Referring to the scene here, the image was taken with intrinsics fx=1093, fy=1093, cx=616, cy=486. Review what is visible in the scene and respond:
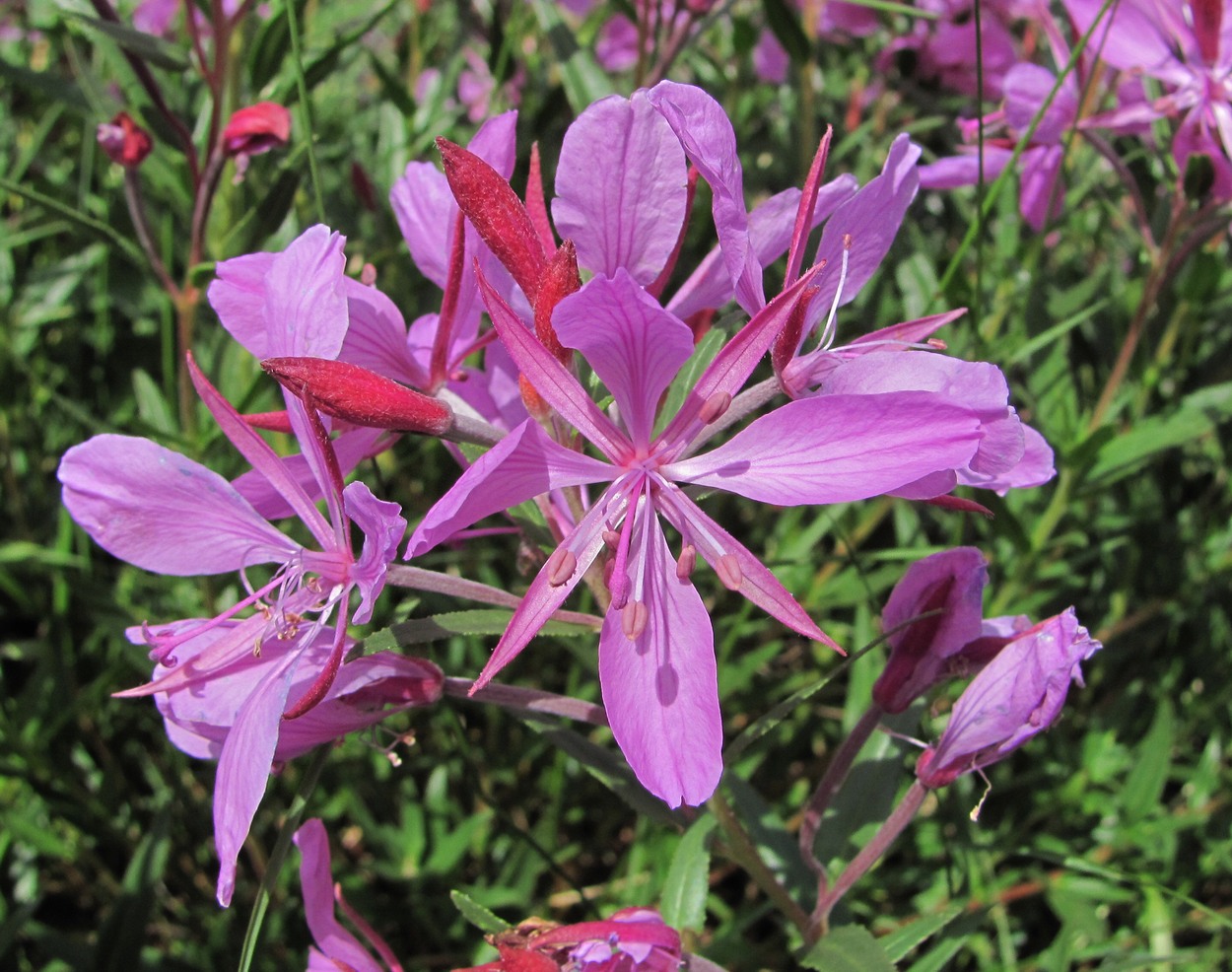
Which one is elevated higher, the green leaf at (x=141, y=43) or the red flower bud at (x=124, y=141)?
the green leaf at (x=141, y=43)

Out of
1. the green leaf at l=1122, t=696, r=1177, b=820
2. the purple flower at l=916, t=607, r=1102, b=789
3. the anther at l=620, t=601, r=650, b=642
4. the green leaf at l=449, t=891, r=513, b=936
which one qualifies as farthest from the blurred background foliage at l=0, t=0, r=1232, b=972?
the anther at l=620, t=601, r=650, b=642

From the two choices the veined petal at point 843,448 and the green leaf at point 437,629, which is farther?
the green leaf at point 437,629

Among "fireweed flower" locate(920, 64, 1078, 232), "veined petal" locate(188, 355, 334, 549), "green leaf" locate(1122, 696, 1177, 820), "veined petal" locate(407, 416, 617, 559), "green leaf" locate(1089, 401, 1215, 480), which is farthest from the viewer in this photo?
"green leaf" locate(1122, 696, 1177, 820)

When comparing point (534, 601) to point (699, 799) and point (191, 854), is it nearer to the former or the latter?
point (699, 799)

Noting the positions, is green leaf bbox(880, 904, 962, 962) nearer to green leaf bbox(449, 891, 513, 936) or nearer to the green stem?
green leaf bbox(449, 891, 513, 936)

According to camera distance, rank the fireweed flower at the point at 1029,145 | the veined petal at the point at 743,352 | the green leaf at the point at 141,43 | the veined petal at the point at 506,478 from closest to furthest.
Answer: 1. the veined petal at the point at 506,478
2. the veined petal at the point at 743,352
3. the green leaf at the point at 141,43
4. the fireweed flower at the point at 1029,145

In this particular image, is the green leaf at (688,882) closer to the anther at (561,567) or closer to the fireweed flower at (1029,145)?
the anther at (561,567)

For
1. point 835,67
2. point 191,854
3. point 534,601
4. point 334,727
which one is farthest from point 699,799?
point 835,67

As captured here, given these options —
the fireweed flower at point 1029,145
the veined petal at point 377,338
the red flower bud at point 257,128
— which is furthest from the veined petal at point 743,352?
the red flower bud at point 257,128
